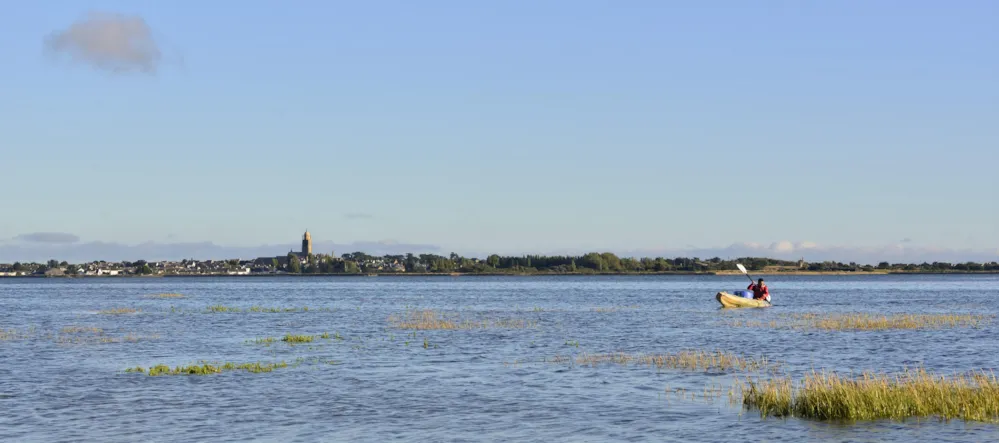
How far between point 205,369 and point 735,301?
5950cm

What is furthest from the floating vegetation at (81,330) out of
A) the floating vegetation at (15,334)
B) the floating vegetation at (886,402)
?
the floating vegetation at (886,402)

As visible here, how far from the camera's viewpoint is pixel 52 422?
29109mm

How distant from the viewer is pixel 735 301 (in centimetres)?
9131

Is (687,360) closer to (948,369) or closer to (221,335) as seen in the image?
(948,369)

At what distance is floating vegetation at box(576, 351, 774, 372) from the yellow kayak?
44330 mm

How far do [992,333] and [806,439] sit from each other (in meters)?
38.6

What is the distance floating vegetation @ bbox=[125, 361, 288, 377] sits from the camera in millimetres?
40125

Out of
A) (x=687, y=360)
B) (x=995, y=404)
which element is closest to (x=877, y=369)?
(x=687, y=360)

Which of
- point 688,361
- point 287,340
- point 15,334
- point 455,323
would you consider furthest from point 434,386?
point 15,334

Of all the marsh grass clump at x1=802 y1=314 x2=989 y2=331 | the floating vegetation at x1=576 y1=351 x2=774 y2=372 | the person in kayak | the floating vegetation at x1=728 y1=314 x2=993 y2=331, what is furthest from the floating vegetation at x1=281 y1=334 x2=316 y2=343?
the person in kayak

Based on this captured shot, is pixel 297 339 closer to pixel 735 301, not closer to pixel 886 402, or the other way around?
pixel 886 402

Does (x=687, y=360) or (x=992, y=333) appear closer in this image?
(x=687, y=360)

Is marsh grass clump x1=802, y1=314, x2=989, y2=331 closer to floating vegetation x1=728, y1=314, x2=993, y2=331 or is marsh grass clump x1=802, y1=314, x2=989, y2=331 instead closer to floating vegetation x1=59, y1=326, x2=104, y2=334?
floating vegetation x1=728, y1=314, x2=993, y2=331

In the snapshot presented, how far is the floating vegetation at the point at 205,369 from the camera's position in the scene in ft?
132
